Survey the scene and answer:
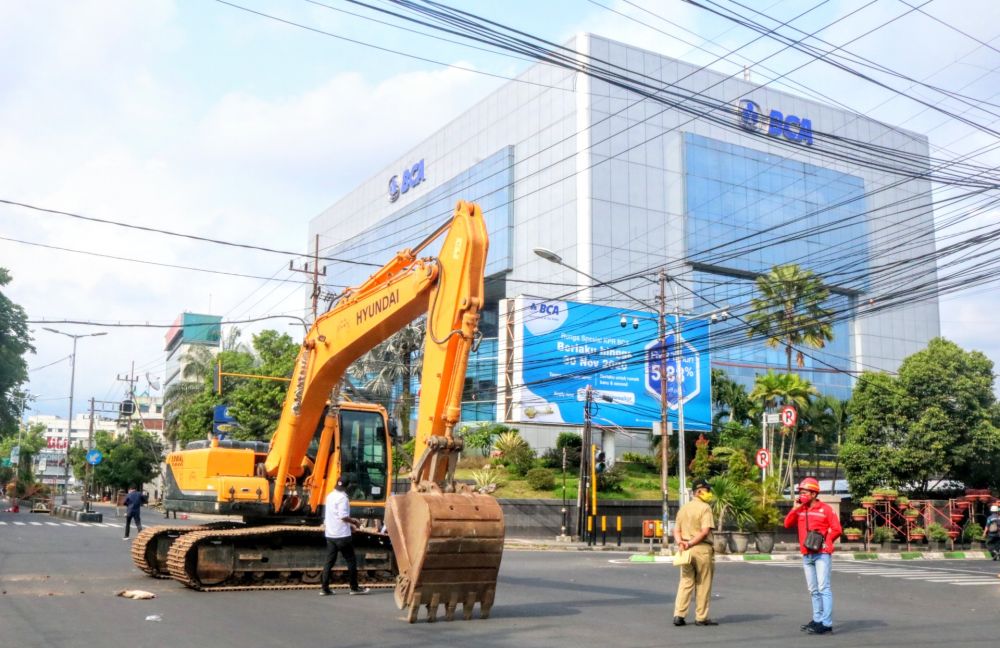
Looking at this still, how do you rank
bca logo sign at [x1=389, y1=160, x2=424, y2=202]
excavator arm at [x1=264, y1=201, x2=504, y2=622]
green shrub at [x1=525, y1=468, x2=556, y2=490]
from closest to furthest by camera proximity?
excavator arm at [x1=264, y1=201, x2=504, y2=622] < green shrub at [x1=525, y1=468, x2=556, y2=490] < bca logo sign at [x1=389, y1=160, x2=424, y2=202]

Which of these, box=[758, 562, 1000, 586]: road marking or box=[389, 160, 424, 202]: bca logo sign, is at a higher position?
box=[389, 160, 424, 202]: bca logo sign

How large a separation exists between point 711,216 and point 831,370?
46.1ft

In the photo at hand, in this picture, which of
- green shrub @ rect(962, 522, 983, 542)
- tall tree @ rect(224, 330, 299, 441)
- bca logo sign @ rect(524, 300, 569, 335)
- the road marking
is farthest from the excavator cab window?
tall tree @ rect(224, 330, 299, 441)

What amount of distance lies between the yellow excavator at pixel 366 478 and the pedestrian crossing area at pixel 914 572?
34.1 feet

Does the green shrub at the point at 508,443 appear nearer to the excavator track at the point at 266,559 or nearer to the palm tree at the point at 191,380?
the palm tree at the point at 191,380

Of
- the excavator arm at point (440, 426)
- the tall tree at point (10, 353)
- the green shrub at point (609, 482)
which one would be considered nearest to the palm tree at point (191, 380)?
the tall tree at point (10, 353)

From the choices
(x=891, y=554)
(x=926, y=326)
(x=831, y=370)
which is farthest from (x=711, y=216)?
(x=891, y=554)

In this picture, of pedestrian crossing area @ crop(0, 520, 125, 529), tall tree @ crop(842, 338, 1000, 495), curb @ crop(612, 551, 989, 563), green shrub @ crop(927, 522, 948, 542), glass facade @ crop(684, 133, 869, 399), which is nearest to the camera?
curb @ crop(612, 551, 989, 563)

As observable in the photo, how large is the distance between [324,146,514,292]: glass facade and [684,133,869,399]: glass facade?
10931 mm

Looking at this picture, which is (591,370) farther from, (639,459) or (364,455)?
(364,455)

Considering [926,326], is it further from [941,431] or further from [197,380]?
[197,380]

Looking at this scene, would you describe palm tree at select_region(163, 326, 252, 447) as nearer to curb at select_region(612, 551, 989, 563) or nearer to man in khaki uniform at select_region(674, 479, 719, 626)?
curb at select_region(612, 551, 989, 563)

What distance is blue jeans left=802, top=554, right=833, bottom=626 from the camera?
32.3ft

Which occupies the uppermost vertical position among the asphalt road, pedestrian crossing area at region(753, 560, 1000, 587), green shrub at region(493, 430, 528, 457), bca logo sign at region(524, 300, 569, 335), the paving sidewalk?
bca logo sign at region(524, 300, 569, 335)
